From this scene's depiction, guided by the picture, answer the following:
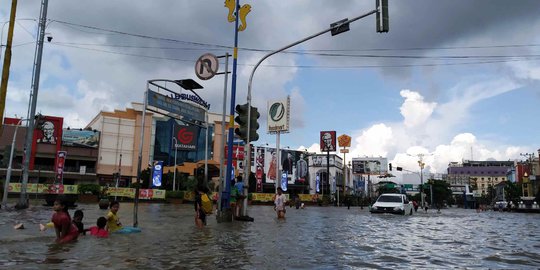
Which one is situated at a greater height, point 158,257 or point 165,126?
point 165,126

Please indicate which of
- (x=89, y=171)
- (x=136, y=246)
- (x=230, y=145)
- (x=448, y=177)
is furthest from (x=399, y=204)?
(x=448, y=177)

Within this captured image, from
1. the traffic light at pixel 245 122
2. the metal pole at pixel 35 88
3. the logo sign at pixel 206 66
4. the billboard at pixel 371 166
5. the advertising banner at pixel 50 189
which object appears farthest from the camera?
the billboard at pixel 371 166

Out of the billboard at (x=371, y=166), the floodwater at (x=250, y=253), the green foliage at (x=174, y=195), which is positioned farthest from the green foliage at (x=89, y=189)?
the billboard at (x=371, y=166)

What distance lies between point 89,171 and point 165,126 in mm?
18032

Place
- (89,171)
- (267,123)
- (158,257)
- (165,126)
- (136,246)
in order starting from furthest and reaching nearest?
(165,126) → (89,171) → (267,123) → (136,246) → (158,257)

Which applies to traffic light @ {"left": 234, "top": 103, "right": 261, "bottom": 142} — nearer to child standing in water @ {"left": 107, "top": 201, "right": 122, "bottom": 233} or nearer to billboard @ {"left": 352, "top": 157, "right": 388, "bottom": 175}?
child standing in water @ {"left": 107, "top": 201, "right": 122, "bottom": 233}

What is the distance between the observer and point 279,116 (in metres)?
45.2

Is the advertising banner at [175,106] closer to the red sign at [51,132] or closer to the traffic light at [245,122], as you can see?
the traffic light at [245,122]

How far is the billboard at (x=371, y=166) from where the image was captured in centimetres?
13032

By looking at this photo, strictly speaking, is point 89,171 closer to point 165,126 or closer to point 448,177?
point 165,126

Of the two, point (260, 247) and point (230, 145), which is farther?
point (230, 145)

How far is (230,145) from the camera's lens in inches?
614

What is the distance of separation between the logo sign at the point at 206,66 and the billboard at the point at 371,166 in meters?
118

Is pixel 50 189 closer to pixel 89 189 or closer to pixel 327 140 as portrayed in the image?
pixel 89 189
